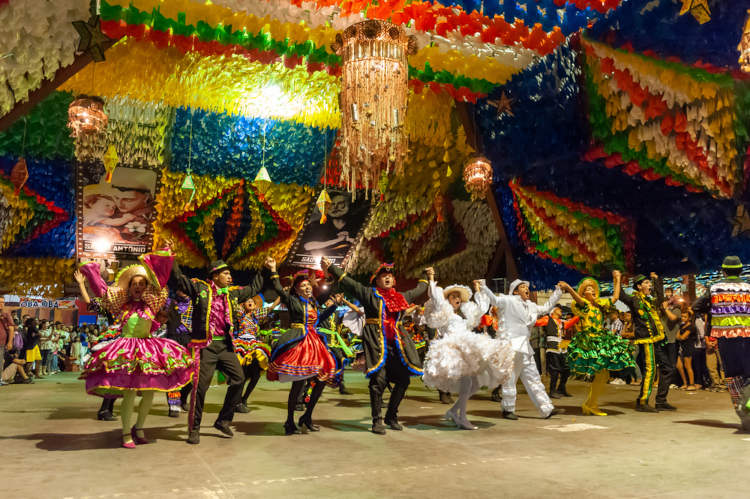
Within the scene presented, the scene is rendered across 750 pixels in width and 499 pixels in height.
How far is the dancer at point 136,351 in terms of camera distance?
16.7ft

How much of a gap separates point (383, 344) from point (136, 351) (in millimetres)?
2232

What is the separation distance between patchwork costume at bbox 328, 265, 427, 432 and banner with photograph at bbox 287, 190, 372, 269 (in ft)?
29.9

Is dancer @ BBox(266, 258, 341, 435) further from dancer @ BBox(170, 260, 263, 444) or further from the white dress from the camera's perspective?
the white dress

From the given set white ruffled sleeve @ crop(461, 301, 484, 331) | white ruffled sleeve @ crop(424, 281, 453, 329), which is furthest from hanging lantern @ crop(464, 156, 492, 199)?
white ruffled sleeve @ crop(424, 281, 453, 329)

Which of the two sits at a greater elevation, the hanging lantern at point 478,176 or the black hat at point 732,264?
the hanging lantern at point 478,176

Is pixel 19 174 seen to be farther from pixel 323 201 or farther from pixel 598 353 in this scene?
pixel 598 353

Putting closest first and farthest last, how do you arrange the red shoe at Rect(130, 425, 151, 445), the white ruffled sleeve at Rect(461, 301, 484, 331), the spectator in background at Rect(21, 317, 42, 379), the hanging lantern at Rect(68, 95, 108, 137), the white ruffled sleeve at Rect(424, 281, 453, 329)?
1. the red shoe at Rect(130, 425, 151, 445)
2. the white ruffled sleeve at Rect(424, 281, 453, 329)
3. the white ruffled sleeve at Rect(461, 301, 484, 331)
4. the hanging lantern at Rect(68, 95, 108, 137)
5. the spectator in background at Rect(21, 317, 42, 379)

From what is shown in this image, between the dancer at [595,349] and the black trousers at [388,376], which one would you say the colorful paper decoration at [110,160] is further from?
the dancer at [595,349]

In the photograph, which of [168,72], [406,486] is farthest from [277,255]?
[406,486]

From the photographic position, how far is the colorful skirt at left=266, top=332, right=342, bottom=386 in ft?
19.5

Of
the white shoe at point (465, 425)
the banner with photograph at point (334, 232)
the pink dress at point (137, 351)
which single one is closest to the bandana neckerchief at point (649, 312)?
the white shoe at point (465, 425)

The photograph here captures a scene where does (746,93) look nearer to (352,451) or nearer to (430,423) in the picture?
(430,423)

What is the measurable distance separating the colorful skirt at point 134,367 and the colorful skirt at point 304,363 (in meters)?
0.96

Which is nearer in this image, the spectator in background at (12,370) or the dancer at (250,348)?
the dancer at (250,348)
